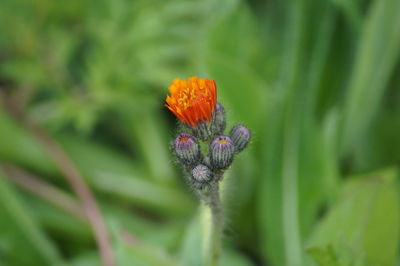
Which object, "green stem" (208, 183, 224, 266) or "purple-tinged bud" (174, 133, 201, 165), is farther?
"green stem" (208, 183, 224, 266)

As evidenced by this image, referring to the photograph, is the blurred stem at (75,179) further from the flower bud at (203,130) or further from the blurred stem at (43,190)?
the flower bud at (203,130)

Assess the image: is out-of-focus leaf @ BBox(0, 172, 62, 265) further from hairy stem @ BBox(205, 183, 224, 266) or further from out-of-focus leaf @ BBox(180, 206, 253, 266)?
hairy stem @ BBox(205, 183, 224, 266)

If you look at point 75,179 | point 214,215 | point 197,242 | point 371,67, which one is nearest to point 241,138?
point 214,215

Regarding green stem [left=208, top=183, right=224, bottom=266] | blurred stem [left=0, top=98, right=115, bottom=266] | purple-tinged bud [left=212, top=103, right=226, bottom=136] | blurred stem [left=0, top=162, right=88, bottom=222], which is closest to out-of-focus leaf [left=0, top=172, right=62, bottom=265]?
blurred stem [left=0, top=162, right=88, bottom=222]

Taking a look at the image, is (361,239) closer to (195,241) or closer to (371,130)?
(195,241)

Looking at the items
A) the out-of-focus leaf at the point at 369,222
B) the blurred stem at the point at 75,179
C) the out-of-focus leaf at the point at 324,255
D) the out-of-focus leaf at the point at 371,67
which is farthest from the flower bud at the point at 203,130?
the out-of-focus leaf at the point at 371,67

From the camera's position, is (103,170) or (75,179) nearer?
(75,179)

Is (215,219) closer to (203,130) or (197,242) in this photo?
(203,130)
